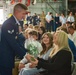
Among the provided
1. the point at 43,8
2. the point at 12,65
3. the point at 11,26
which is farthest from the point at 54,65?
the point at 43,8

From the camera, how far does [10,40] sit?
11.3ft

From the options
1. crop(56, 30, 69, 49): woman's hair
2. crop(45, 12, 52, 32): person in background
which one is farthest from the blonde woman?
crop(45, 12, 52, 32): person in background

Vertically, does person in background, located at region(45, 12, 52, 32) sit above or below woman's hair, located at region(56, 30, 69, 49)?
below

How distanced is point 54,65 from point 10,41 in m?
0.72

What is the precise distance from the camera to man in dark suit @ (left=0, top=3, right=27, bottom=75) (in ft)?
11.3

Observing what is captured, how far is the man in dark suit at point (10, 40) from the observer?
3.45 metres

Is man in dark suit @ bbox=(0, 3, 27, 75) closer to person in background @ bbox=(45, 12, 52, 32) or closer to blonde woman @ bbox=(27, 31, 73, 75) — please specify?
blonde woman @ bbox=(27, 31, 73, 75)

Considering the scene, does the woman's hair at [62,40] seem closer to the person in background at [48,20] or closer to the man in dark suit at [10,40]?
the man in dark suit at [10,40]

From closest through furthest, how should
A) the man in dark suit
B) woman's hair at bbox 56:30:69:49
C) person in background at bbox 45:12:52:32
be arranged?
the man in dark suit
woman's hair at bbox 56:30:69:49
person in background at bbox 45:12:52:32

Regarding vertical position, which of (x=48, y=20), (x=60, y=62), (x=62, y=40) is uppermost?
(x=62, y=40)

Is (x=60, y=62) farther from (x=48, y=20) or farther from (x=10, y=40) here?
(x=48, y=20)

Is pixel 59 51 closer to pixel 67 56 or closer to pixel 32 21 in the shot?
pixel 67 56

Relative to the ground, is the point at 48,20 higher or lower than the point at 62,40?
lower

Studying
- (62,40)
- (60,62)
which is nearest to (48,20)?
(62,40)
